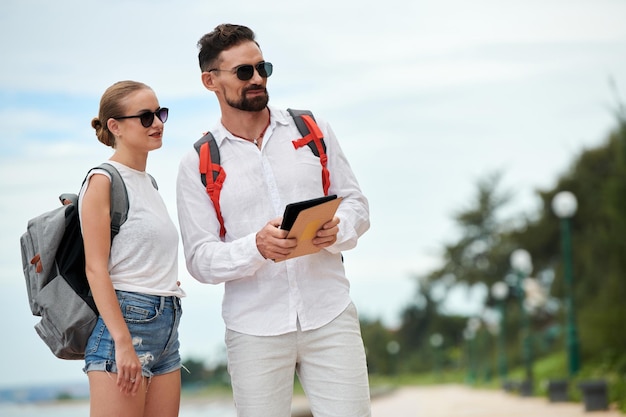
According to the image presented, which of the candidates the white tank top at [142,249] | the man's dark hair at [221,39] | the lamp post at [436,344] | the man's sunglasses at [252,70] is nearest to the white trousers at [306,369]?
the white tank top at [142,249]

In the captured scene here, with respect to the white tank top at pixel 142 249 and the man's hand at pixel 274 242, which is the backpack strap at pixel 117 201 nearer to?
the white tank top at pixel 142 249

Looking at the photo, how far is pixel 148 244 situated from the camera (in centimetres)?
354

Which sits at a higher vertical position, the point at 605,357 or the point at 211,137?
the point at 211,137

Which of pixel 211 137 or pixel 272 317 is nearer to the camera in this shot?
pixel 272 317

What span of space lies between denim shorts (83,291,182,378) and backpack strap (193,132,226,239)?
0.45 m

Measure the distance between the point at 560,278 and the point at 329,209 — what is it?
112ft

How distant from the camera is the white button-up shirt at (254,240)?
12.4 ft

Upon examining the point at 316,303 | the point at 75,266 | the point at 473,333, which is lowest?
the point at 473,333

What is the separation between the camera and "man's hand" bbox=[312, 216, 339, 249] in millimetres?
3711

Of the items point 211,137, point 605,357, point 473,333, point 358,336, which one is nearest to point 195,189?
point 211,137

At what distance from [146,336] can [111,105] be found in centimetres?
89

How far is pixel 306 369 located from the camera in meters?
3.88

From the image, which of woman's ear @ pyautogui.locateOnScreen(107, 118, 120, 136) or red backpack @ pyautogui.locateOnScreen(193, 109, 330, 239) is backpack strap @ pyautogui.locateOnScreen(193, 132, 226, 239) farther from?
woman's ear @ pyautogui.locateOnScreen(107, 118, 120, 136)

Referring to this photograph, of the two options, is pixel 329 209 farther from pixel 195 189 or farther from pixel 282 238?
pixel 195 189
